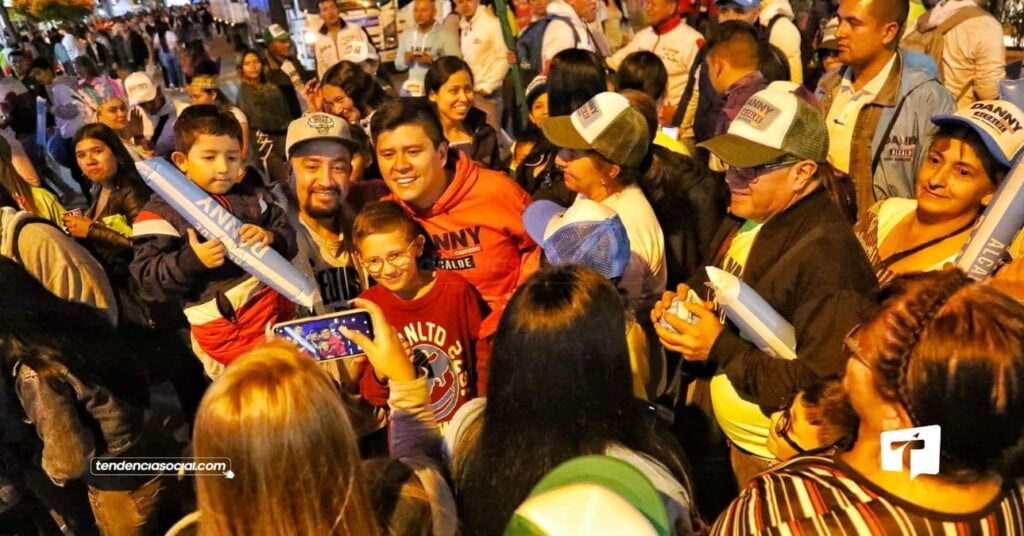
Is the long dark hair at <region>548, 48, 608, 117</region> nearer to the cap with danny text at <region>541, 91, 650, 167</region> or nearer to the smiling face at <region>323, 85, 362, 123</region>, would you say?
the cap with danny text at <region>541, 91, 650, 167</region>

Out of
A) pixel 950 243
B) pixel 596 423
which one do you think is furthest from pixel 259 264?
pixel 950 243

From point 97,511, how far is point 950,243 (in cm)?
229

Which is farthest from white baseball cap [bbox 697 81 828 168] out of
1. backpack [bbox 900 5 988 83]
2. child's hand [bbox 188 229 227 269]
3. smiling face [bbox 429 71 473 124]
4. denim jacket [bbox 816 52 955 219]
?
backpack [bbox 900 5 988 83]

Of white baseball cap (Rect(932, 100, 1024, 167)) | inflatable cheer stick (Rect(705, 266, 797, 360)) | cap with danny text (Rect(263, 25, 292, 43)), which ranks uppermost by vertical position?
cap with danny text (Rect(263, 25, 292, 43))

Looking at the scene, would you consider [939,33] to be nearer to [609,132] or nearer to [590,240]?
[609,132]

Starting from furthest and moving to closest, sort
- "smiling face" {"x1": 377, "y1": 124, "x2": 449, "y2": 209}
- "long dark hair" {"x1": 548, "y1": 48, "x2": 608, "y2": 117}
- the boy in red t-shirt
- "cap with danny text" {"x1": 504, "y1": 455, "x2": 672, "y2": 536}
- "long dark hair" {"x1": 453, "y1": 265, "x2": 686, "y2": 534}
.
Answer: "long dark hair" {"x1": 548, "y1": 48, "x2": 608, "y2": 117}
"smiling face" {"x1": 377, "y1": 124, "x2": 449, "y2": 209}
the boy in red t-shirt
"long dark hair" {"x1": 453, "y1": 265, "x2": 686, "y2": 534}
"cap with danny text" {"x1": 504, "y1": 455, "x2": 672, "y2": 536}

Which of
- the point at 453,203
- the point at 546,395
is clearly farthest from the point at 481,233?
the point at 546,395

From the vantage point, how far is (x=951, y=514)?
40.0 inches

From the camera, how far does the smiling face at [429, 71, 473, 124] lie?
3.37 meters

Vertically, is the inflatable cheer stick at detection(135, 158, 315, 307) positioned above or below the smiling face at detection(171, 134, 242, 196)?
below

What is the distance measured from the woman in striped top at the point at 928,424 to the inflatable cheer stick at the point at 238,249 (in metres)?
1.16

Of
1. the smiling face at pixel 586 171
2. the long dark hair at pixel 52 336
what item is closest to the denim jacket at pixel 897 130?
the smiling face at pixel 586 171

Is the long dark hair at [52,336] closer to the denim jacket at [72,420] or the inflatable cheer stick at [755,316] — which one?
the denim jacket at [72,420]

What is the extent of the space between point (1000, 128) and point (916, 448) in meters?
1.07
